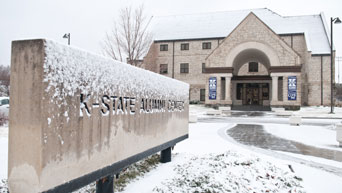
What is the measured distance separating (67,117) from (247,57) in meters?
36.2

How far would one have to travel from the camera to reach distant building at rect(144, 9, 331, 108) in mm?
31266

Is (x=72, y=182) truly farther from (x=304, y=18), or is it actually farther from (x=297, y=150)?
(x=304, y=18)

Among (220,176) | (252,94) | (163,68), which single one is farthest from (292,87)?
(220,176)

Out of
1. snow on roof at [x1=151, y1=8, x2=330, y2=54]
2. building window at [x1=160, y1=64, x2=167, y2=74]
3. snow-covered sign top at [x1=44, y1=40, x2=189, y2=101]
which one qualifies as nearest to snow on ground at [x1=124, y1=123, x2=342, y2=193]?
snow-covered sign top at [x1=44, y1=40, x2=189, y2=101]

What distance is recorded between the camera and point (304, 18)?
43094 mm

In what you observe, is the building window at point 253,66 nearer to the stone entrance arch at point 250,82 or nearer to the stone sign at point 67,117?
the stone entrance arch at point 250,82

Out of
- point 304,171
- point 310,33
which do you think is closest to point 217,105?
point 310,33

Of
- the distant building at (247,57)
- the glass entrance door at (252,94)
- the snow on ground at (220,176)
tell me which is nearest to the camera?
the snow on ground at (220,176)

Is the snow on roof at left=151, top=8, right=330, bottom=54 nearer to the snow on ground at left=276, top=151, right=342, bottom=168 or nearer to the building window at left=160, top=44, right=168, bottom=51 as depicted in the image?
the building window at left=160, top=44, right=168, bottom=51

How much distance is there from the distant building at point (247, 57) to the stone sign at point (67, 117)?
29445 millimetres

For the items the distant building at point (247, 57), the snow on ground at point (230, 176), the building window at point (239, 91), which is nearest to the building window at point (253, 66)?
the distant building at point (247, 57)

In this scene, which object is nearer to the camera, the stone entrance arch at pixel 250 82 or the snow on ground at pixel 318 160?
the snow on ground at pixel 318 160

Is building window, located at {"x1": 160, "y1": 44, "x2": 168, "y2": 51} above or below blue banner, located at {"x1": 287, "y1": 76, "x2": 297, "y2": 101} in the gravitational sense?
above

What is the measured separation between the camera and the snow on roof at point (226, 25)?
133 feet
